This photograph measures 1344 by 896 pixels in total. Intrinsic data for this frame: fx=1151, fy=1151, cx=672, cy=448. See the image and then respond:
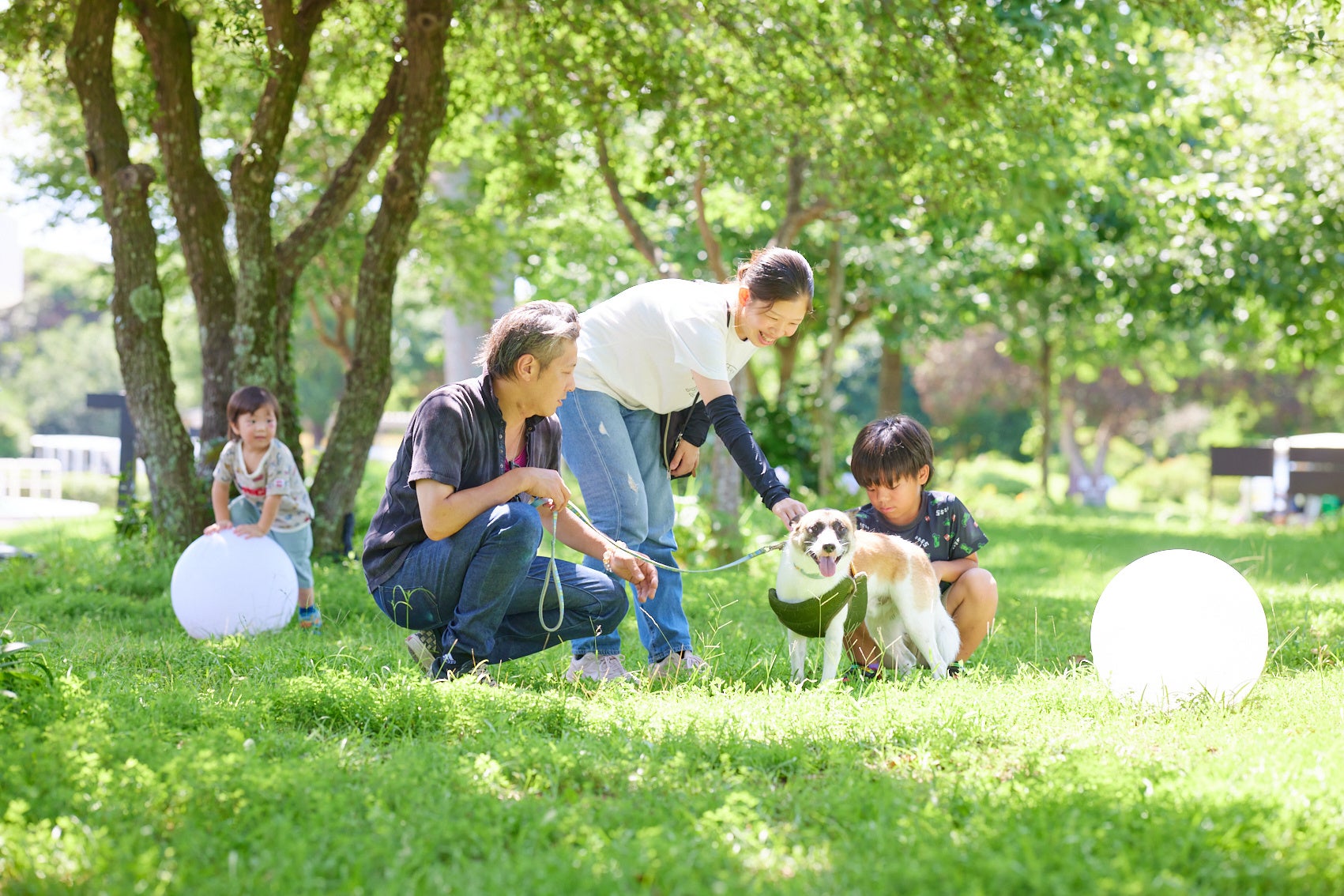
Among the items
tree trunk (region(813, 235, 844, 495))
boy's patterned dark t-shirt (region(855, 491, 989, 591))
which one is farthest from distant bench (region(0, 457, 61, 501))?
boy's patterned dark t-shirt (region(855, 491, 989, 591))

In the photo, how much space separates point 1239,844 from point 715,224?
11.8 meters

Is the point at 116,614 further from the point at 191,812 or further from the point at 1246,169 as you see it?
the point at 1246,169

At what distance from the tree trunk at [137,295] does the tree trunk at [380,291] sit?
0.89 metres

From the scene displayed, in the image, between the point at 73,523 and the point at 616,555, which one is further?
the point at 73,523

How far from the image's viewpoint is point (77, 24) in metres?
7.68

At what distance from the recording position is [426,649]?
14.5 ft

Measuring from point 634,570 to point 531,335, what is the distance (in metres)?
0.90

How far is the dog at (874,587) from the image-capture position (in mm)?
4016

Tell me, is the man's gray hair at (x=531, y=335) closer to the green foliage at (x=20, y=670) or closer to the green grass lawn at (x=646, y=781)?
the green grass lawn at (x=646, y=781)

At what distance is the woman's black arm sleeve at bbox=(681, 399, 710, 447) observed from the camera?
194 inches

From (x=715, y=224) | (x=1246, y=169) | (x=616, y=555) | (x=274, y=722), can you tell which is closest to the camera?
(x=274, y=722)

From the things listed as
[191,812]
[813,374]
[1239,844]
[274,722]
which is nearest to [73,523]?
[274,722]

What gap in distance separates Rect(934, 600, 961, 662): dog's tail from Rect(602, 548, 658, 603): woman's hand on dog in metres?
1.23

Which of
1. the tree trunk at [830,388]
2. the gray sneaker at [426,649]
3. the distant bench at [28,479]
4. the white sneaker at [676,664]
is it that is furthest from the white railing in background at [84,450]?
the white sneaker at [676,664]
